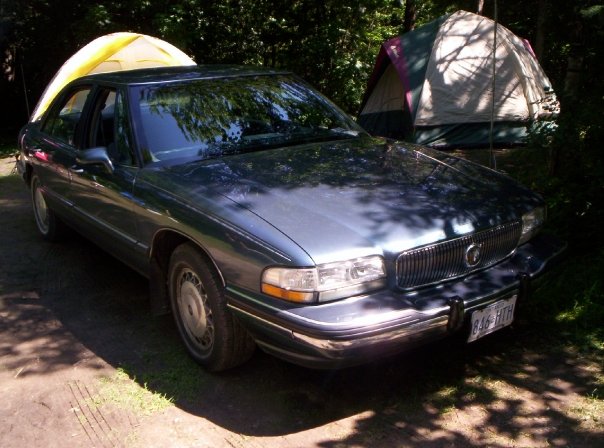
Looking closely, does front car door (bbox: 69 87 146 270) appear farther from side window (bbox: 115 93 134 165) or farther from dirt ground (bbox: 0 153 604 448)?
dirt ground (bbox: 0 153 604 448)

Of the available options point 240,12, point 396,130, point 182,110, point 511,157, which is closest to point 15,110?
point 240,12

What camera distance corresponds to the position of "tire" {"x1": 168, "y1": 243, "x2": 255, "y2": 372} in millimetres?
3465

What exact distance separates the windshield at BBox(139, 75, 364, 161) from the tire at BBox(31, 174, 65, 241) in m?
2.14

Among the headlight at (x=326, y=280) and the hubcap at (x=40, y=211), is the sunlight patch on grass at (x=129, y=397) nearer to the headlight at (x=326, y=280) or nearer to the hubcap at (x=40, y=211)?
the headlight at (x=326, y=280)

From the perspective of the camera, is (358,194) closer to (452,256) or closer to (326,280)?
(452,256)

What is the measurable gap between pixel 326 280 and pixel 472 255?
2.82 feet

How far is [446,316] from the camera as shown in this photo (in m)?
3.12

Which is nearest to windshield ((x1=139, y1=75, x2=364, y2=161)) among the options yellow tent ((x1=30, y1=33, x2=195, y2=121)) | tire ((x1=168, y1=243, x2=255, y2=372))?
tire ((x1=168, y1=243, x2=255, y2=372))

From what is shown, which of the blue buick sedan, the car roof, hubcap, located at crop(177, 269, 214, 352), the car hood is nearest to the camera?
the blue buick sedan

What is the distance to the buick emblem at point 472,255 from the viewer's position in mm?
3377

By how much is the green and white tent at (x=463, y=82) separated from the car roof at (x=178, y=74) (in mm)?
5228

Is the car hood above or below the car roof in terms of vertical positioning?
below

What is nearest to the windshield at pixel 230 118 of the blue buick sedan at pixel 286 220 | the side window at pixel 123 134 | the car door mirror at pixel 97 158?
the blue buick sedan at pixel 286 220

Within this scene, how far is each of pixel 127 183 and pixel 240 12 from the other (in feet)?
36.0
